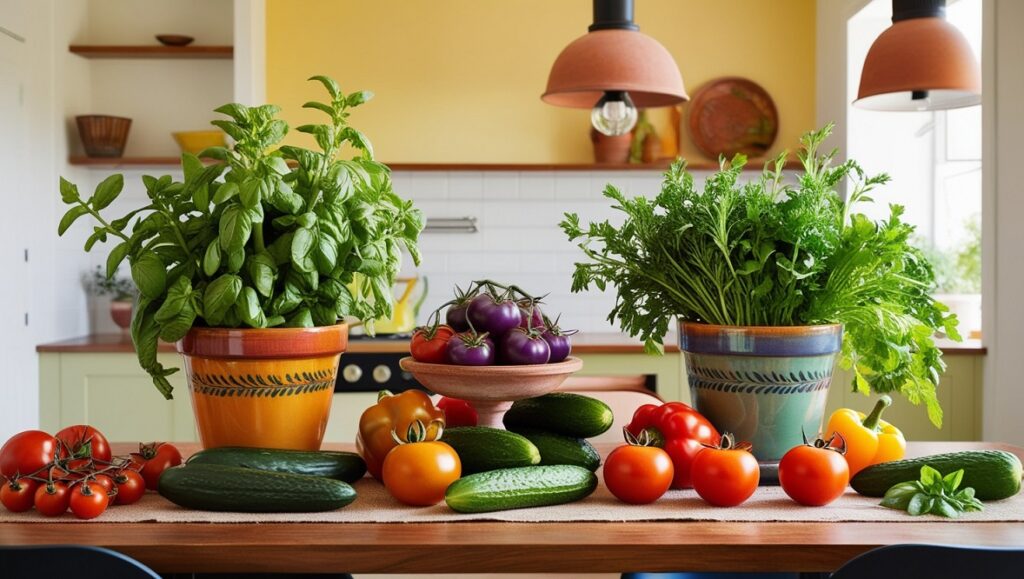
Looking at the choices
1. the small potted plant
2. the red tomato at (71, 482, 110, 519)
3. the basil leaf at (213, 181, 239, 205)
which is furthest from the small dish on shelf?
the red tomato at (71, 482, 110, 519)

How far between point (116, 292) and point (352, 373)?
134 cm

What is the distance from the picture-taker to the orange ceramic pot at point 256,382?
49.9 inches

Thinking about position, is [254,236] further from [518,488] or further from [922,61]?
[922,61]

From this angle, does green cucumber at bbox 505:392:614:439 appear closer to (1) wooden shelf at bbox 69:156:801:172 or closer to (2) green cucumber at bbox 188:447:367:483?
(2) green cucumber at bbox 188:447:367:483

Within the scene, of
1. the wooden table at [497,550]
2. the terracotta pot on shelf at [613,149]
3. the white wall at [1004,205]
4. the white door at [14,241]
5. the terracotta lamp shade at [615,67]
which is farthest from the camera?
the terracotta pot on shelf at [613,149]

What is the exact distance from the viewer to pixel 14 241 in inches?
150

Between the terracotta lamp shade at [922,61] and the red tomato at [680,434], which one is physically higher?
the terracotta lamp shade at [922,61]

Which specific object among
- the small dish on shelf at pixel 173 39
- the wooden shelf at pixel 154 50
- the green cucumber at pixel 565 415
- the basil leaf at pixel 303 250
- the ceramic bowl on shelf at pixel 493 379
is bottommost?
the green cucumber at pixel 565 415

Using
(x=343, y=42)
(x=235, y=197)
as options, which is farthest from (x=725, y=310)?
(x=343, y=42)

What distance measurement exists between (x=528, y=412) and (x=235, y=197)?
0.50 meters

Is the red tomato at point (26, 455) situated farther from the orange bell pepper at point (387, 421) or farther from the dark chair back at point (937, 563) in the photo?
the dark chair back at point (937, 563)

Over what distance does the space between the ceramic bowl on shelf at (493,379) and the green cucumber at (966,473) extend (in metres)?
0.40

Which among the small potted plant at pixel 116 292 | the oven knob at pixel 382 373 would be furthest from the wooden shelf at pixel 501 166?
the oven knob at pixel 382 373

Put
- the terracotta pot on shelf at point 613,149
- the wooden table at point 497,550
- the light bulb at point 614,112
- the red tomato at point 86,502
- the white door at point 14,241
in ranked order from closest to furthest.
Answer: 1. the wooden table at point 497,550
2. the red tomato at point 86,502
3. the light bulb at point 614,112
4. the white door at point 14,241
5. the terracotta pot on shelf at point 613,149
